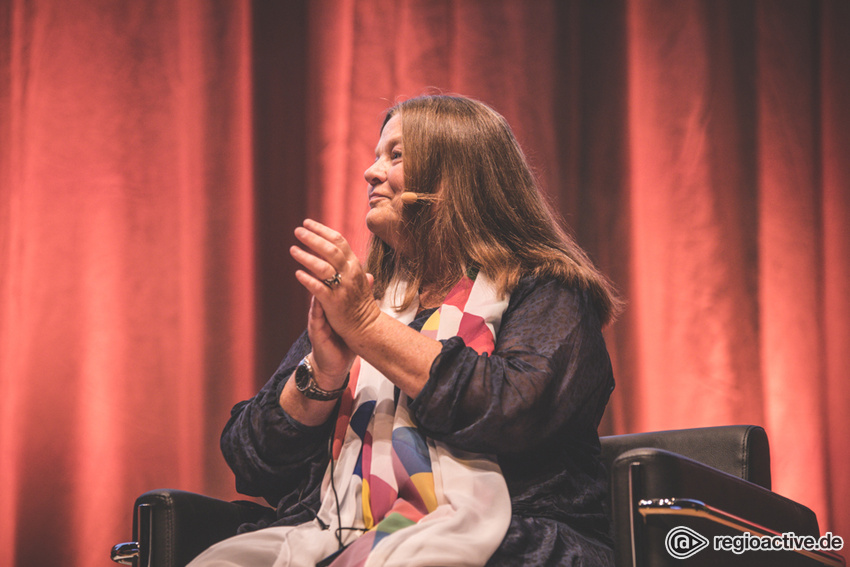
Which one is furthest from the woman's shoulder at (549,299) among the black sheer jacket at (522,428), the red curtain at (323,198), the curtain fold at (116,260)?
the curtain fold at (116,260)

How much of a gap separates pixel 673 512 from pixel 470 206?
628 mm

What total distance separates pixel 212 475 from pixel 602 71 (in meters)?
1.48

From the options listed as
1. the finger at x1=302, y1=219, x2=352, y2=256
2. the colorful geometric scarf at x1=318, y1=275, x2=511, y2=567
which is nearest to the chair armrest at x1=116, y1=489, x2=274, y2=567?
the colorful geometric scarf at x1=318, y1=275, x2=511, y2=567

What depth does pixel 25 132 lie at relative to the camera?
203cm

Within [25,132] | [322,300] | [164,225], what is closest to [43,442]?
[164,225]

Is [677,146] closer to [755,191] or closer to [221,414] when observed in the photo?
[755,191]

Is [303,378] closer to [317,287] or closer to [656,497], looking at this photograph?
[317,287]

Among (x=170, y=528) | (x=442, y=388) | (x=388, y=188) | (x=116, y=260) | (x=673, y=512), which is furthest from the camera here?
(x=116, y=260)

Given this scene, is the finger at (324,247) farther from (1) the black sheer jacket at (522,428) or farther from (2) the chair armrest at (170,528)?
(2) the chair armrest at (170,528)

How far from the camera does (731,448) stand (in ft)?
4.08

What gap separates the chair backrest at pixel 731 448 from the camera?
123 centimetres

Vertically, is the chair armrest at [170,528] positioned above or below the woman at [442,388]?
below

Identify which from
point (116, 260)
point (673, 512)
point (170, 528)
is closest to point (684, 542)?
point (673, 512)

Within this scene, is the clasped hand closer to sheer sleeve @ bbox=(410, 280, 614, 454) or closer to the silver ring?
the silver ring
